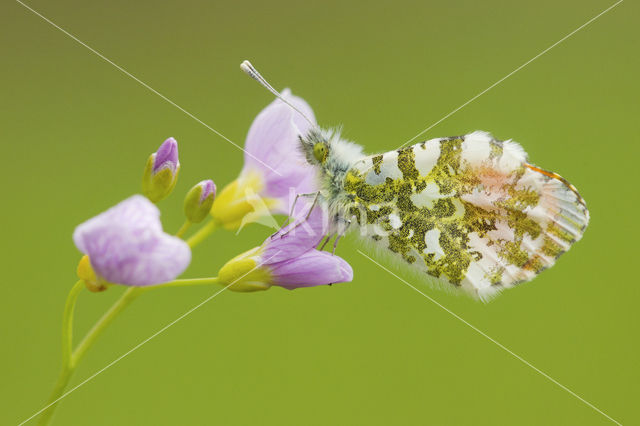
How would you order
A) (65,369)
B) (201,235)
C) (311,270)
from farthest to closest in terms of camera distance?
(201,235) → (311,270) → (65,369)

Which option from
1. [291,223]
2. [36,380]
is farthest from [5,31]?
[291,223]

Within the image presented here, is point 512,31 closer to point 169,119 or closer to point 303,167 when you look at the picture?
point 169,119

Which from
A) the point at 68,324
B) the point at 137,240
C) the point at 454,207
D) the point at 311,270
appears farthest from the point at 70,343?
the point at 454,207

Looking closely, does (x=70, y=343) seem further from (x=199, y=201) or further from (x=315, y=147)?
(x=315, y=147)

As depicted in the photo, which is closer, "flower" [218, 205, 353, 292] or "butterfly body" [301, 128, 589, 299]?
"flower" [218, 205, 353, 292]

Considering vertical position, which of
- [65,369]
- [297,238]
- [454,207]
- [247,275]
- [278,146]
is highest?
[454,207]

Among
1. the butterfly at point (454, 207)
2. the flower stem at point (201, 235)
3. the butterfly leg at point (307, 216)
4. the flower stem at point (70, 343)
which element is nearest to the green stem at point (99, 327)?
the flower stem at point (70, 343)

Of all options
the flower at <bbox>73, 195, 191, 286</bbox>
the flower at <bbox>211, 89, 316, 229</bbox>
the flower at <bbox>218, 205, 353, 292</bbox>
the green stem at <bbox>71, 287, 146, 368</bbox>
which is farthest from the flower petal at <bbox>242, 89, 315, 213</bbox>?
the flower at <bbox>73, 195, 191, 286</bbox>

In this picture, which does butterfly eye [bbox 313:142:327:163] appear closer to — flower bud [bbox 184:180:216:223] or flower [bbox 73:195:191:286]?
flower bud [bbox 184:180:216:223]
